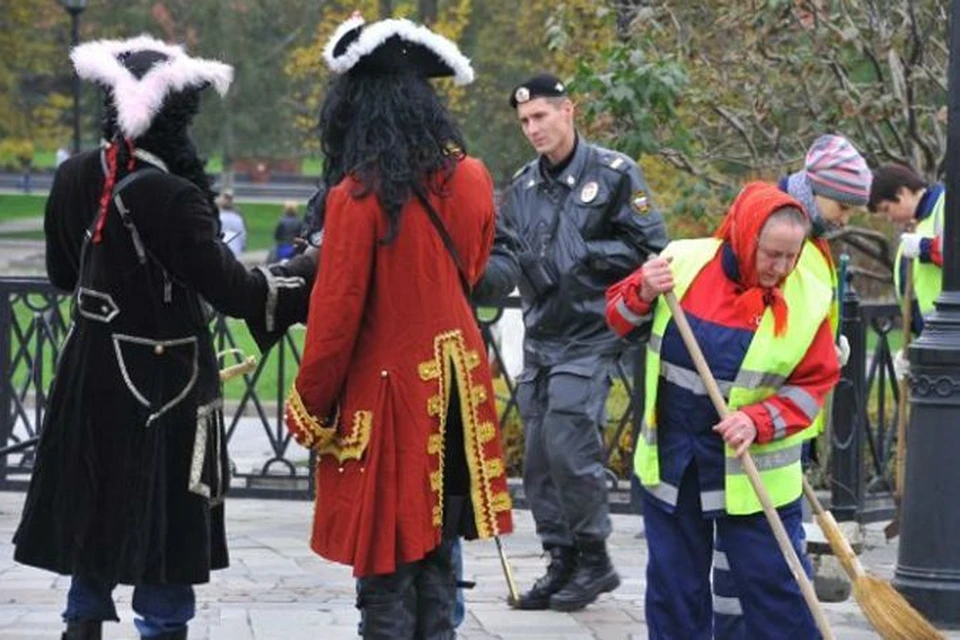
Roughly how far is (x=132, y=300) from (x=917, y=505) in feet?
12.1

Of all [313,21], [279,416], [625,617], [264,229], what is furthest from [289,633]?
[264,229]

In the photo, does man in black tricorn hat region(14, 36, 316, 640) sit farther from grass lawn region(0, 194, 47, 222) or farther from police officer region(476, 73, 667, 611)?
grass lawn region(0, 194, 47, 222)

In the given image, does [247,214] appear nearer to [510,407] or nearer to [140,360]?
[510,407]

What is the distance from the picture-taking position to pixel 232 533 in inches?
417

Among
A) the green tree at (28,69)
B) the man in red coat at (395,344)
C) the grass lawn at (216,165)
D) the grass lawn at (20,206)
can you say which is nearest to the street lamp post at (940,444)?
the man in red coat at (395,344)

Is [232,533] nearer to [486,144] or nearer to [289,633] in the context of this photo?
[289,633]

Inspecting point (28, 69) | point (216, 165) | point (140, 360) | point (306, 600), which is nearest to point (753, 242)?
point (140, 360)

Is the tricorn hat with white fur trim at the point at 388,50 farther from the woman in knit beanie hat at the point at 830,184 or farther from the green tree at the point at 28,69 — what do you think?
the green tree at the point at 28,69

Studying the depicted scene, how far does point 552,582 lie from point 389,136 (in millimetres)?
2872

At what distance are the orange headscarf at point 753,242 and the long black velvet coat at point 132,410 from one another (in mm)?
1233

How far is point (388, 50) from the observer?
5.92 meters

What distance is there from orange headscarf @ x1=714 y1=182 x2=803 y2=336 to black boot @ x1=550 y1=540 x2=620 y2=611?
7.05ft

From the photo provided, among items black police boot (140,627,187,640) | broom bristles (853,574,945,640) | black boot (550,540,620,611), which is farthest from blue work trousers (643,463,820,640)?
black boot (550,540,620,611)

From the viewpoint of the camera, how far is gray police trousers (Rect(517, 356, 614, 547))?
809 cm
